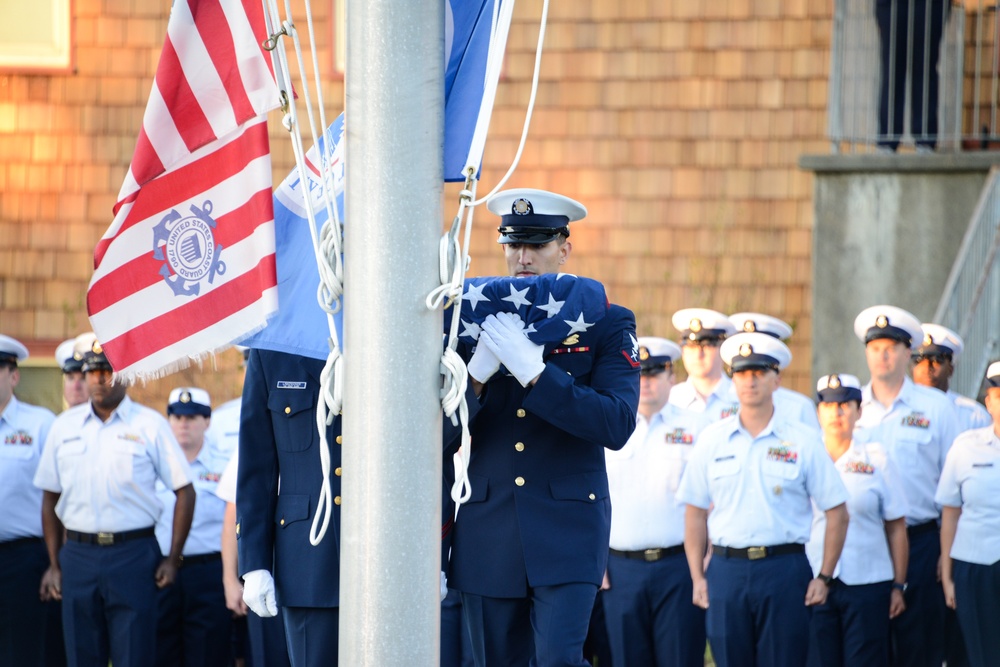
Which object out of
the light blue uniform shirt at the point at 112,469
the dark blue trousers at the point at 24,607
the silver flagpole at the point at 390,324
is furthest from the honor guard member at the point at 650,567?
the silver flagpole at the point at 390,324

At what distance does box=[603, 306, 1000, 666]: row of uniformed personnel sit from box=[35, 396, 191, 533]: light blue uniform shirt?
2487 millimetres

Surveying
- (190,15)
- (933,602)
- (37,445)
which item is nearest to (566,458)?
(190,15)

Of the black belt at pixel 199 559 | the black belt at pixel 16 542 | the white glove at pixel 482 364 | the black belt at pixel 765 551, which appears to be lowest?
the black belt at pixel 199 559

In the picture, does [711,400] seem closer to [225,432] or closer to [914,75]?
[225,432]

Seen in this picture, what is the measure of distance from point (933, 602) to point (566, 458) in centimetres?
439

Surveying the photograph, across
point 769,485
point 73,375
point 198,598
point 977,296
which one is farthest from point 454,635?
point 977,296

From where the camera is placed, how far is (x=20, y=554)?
8.15m

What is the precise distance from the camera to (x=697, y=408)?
27.8 feet

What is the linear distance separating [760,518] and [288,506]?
3278 mm

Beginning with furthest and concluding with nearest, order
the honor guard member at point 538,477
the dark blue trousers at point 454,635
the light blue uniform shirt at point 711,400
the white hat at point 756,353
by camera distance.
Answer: the light blue uniform shirt at point 711,400 < the white hat at point 756,353 < the dark blue trousers at point 454,635 < the honor guard member at point 538,477

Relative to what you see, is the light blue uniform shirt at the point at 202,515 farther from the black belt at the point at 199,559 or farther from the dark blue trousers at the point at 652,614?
the dark blue trousers at the point at 652,614

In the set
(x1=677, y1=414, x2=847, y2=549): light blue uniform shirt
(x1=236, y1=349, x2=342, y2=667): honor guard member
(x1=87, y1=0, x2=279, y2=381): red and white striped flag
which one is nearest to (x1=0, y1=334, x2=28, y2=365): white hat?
(x1=677, y1=414, x2=847, y2=549): light blue uniform shirt

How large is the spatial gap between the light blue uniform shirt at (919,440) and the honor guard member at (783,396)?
0.32 meters

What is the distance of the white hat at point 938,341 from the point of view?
27.5 ft
